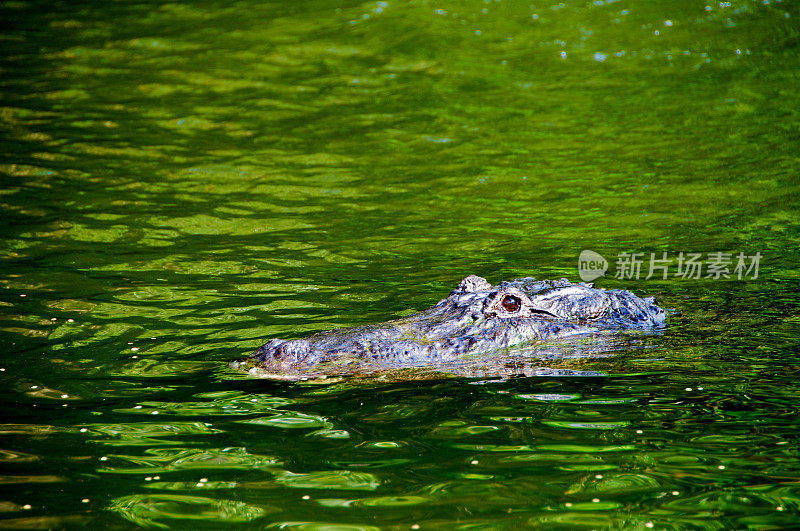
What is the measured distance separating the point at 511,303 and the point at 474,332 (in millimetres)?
375

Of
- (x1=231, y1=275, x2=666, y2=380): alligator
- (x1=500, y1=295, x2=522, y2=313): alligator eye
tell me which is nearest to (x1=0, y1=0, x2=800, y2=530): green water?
(x1=231, y1=275, x2=666, y2=380): alligator

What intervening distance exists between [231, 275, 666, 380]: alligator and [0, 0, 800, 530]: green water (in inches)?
8.4

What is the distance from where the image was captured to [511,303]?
261 inches

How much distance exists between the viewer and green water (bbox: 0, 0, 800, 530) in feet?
15.0

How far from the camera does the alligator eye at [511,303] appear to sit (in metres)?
6.62

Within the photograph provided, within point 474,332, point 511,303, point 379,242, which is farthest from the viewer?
point 379,242

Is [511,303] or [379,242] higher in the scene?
[511,303]

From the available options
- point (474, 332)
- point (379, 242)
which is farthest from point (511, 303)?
point (379, 242)

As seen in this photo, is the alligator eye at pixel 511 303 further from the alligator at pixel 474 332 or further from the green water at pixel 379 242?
the green water at pixel 379 242

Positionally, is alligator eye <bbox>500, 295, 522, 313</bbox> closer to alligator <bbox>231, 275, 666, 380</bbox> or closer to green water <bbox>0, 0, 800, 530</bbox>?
alligator <bbox>231, 275, 666, 380</bbox>

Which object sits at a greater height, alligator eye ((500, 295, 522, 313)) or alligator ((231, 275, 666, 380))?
alligator eye ((500, 295, 522, 313))

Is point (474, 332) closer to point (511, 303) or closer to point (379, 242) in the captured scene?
point (511, 303)

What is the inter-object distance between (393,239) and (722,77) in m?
9.70

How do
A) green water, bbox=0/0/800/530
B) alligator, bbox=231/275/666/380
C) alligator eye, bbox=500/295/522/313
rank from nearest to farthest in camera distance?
green water, bbox=0/0/800/530
alligator, bbox=231/275/666/380
alligator eye, bbox=500/295/522/313
